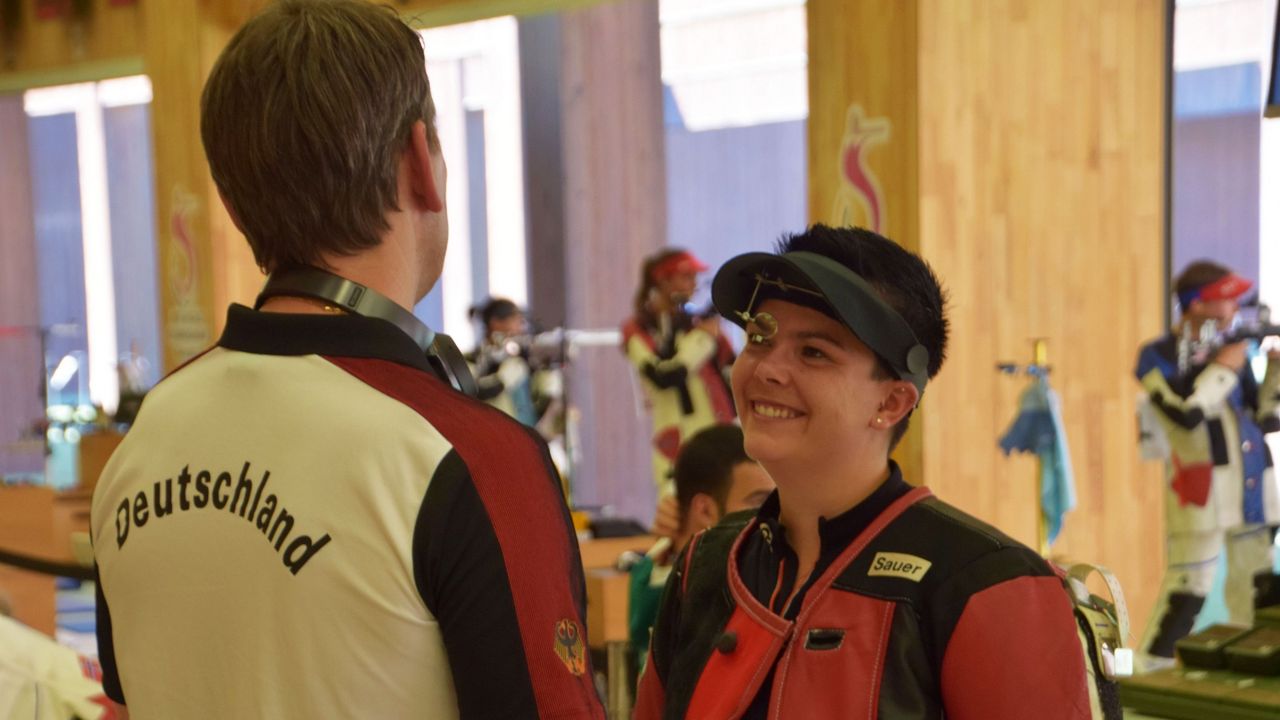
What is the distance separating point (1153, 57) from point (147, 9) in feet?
20.9

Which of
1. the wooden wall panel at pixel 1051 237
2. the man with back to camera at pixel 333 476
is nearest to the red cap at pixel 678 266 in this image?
the wooden wall panel at pixel 1051 237

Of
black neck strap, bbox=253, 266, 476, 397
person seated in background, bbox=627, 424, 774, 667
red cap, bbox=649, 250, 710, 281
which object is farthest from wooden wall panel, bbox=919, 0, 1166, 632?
black neck strap, bbox=253, 266, 476, 397

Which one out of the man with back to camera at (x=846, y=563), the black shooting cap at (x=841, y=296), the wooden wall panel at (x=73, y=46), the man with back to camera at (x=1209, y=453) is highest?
the wooden wall panel at (x=73, y=46)

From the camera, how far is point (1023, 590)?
1.27 metres

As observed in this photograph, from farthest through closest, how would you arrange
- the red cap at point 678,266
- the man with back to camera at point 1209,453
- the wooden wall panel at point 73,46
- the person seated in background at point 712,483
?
the wooden wall panel at point 73,46
the red cap at point 678,266
the man with back to camera at point 1209,453
the person seated in background at point 712,483

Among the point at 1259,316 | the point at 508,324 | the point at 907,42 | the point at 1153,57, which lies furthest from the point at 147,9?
the point at 1259,316

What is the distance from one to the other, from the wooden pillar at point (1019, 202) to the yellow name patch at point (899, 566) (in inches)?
150

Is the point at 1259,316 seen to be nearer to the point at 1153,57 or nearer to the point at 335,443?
the point at 1153,57

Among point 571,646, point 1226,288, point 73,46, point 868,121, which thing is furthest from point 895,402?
point 73,46

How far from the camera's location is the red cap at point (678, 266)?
7797 mm

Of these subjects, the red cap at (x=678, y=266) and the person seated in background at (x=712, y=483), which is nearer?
the person seated in background at (x=712, y=483)

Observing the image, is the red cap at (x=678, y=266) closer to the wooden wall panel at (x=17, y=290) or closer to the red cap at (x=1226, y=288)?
the red cap at (x=1226, y=288)

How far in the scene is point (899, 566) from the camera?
133cm

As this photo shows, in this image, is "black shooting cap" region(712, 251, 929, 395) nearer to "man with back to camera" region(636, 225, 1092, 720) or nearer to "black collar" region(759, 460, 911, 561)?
"man with back to camera" region(636, 225, 1092, 720)
